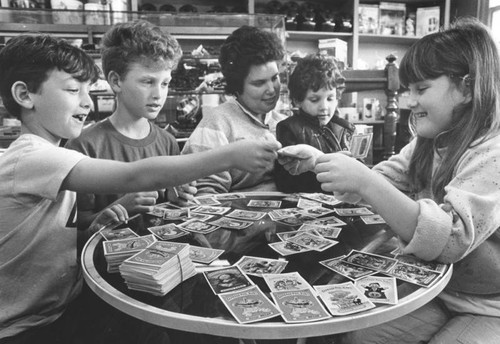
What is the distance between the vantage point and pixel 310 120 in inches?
86.8

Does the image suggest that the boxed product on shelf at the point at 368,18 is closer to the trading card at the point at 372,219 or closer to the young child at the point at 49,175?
the trading card at the point at 372,219

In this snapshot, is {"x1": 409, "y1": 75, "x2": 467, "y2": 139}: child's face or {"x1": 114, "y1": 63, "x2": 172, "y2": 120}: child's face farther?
{"x1": 114, "y1": 63, "x2": 172, "y2": 120}: child's face

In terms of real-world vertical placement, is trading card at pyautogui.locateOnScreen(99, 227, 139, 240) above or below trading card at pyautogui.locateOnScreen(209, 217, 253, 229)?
above

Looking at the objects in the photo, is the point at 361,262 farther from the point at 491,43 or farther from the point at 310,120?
the point at 310,120

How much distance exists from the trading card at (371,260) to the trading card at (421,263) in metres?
0.03

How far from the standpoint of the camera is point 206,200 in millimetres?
1656

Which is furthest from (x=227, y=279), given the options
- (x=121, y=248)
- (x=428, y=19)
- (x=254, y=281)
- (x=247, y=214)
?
(x=428, y=19)

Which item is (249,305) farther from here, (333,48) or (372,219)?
(333,48)

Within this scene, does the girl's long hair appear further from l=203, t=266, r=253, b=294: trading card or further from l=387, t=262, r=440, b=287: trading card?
l=203, t=266, r=253, b=294: trading card

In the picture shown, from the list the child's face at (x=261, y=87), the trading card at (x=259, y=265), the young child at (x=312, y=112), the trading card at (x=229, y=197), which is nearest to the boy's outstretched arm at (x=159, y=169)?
the trading card at (x=259, y=265)

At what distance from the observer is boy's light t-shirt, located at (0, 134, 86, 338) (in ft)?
3.54

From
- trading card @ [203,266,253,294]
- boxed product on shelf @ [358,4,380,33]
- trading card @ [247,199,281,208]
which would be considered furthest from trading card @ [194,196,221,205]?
boxed product on shelf @ [358,4,380,33]

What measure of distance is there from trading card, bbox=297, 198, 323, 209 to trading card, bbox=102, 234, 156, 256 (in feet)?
1.96

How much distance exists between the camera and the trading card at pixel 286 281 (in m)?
0.84
